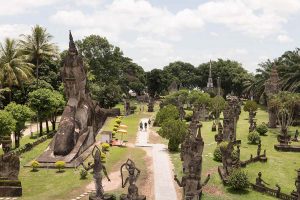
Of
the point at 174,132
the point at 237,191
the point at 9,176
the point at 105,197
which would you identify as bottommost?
the point at 237,191

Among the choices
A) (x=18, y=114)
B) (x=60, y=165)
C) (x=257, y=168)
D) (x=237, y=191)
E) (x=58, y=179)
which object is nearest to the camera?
(x=237, y=191)

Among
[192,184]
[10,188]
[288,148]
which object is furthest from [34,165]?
[288,148]

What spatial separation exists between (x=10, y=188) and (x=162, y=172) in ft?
43.3

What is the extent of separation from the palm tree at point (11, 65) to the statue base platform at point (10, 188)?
1207 inches

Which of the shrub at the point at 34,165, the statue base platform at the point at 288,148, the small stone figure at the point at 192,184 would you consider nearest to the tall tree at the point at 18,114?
the shrub at the point at 34,165

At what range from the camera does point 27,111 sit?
153 feet

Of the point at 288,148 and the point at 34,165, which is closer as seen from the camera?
the point at 34,165

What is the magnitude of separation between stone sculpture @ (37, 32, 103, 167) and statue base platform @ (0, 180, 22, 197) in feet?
27.6

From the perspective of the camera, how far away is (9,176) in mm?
29891

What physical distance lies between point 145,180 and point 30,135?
2913 cm

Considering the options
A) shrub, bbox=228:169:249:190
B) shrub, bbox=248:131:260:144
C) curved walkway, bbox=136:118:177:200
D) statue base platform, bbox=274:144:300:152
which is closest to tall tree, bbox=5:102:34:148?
curved walkway, bbox=136:118:177:200

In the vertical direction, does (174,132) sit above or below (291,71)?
below

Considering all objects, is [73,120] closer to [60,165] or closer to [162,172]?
[60,165]

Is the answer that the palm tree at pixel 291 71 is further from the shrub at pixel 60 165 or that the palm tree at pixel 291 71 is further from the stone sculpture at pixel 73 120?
the shrub at pixel 60 165
